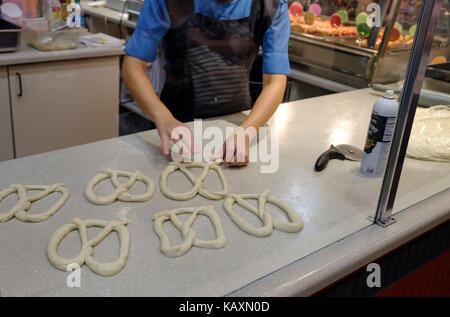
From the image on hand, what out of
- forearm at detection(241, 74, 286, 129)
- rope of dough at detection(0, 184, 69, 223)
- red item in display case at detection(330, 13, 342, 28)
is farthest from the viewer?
red item in display case at detection(330, 13, 342, 28)

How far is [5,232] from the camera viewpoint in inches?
32.3

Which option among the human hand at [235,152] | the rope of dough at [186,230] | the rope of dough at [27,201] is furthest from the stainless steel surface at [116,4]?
the rope of dough at [186,230]

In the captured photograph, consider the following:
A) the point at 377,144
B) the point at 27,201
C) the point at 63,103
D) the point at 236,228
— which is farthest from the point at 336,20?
the point at 27,201

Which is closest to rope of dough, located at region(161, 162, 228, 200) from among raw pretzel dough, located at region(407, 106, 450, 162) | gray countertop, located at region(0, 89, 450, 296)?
gray countertop, located at region(0, 89, 450, 296)

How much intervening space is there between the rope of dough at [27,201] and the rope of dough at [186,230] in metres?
0.22

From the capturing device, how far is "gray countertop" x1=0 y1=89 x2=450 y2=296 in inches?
28.7

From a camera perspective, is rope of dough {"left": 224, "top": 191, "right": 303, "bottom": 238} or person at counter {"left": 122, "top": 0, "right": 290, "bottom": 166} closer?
rope of dough {"left": 224, "top": 191, "right": 303, "bottom": 238}

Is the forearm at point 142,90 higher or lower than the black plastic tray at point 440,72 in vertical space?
lower

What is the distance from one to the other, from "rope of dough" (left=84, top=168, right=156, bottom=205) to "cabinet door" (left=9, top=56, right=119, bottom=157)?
1.32 metres

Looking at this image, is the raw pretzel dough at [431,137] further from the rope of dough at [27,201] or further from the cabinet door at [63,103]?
the cabinet door at [63,103]

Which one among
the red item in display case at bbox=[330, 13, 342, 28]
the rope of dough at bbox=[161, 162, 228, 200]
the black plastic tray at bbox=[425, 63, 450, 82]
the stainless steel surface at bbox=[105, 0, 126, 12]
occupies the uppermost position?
the red item in display case at bbox=[330, 13, 342, 28]

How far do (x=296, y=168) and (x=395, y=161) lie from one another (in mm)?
320

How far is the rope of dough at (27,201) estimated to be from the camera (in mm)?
859

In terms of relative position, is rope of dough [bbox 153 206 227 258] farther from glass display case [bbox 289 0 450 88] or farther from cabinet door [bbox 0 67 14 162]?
cabinet door [bbox 0 67 14 162]
